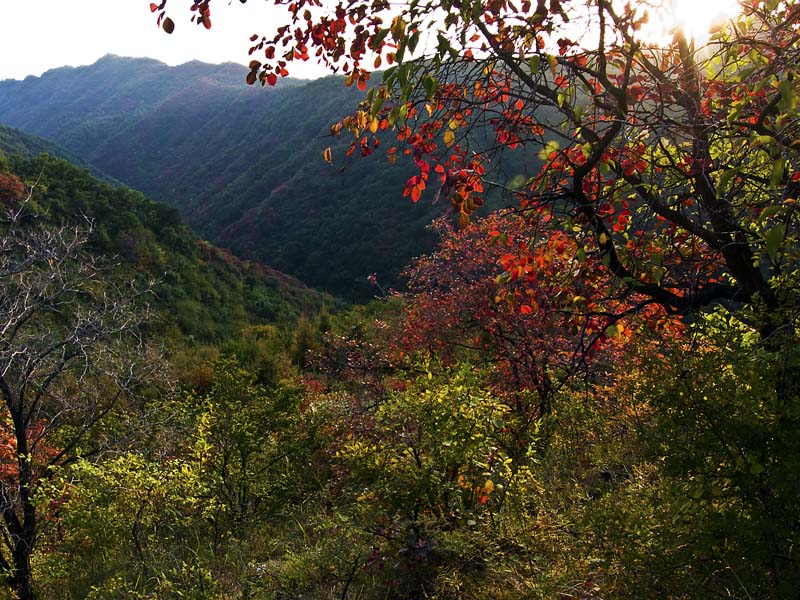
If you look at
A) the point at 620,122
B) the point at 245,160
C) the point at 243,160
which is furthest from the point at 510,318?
the point at 243,160

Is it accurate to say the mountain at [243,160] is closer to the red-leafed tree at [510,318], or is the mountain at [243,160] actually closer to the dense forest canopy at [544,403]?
the red-leafed tree at [510,318]

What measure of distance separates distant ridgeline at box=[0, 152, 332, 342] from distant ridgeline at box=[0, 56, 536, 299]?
35.4ft

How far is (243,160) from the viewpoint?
58.7 meters

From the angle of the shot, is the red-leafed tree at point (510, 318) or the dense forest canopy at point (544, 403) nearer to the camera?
the dense forest canopy at point (544, 403)

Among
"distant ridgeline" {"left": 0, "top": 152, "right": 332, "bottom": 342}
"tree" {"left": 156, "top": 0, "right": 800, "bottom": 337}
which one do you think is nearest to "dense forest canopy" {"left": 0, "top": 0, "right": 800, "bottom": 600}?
"tree" {"left": 156, "top": 0, "right": 800, "bottom": 337}

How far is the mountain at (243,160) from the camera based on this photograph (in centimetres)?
3897

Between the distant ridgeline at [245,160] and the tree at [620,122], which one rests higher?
the distant ridgeline at [245,160]

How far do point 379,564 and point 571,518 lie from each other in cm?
110

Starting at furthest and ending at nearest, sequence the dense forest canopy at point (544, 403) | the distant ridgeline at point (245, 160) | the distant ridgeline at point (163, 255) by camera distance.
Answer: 1. the distant ridgeline at point (245, 160)
2. the distant ridgeline at point (163, 255)
3. the dense forest canopy at point (544, 403)

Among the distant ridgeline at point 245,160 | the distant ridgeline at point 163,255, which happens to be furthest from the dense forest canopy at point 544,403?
the distant ridgeline at point 245,160

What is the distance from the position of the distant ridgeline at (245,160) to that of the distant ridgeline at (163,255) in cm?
1080

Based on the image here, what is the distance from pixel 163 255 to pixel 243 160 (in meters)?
39.2

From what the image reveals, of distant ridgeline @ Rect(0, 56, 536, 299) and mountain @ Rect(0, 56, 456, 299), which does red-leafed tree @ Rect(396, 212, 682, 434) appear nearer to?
distant ridgeline @ Rect(0, 56, 536, 299)

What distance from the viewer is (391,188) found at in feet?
135
